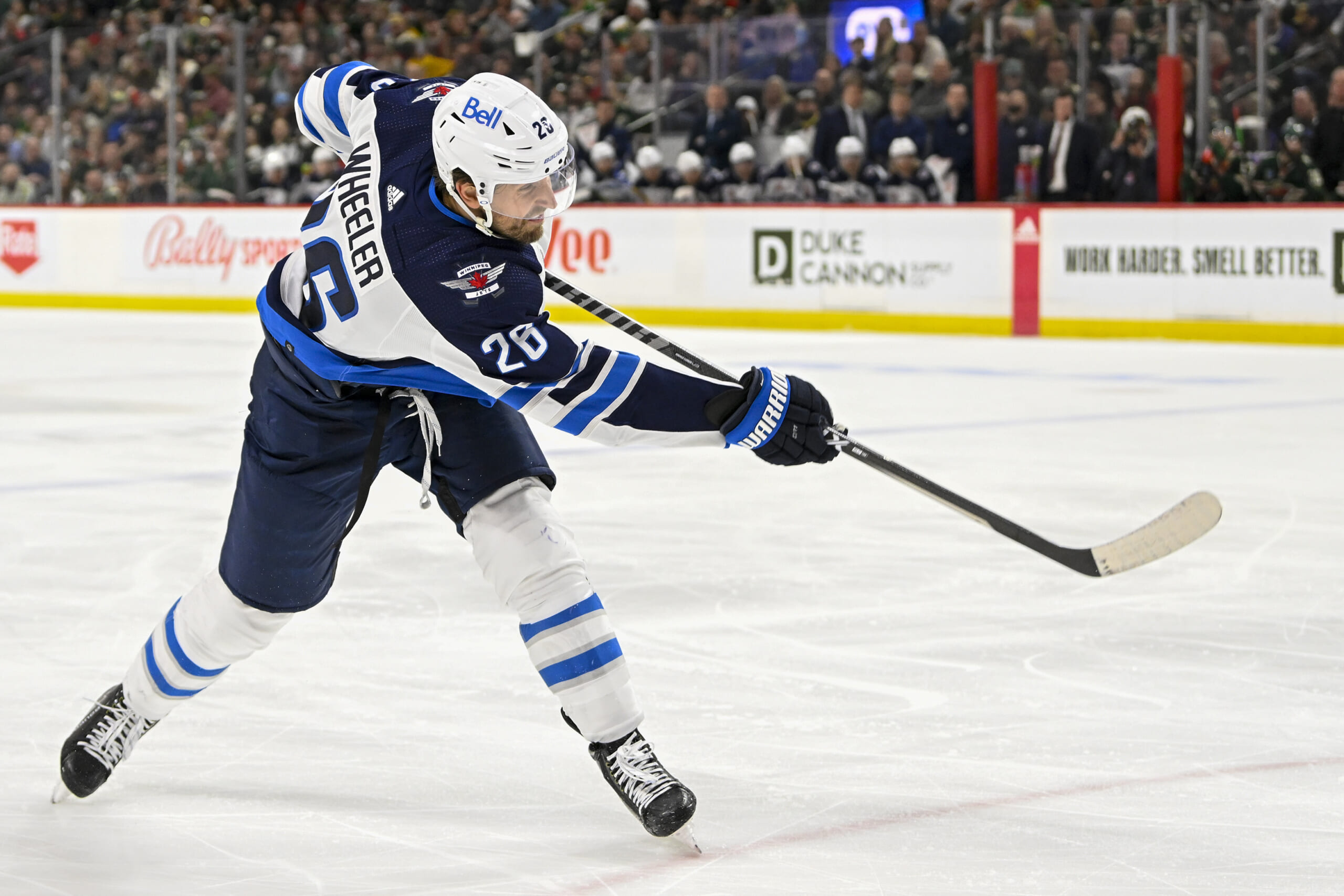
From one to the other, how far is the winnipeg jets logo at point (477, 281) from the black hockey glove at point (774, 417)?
34cm

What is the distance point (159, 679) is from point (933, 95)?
34.8 feet

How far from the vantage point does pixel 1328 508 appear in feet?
18.8

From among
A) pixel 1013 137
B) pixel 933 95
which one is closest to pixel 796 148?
pixel 933 95

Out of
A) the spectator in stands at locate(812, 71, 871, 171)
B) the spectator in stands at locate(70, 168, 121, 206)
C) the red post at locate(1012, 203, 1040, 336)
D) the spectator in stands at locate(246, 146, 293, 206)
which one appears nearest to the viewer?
the red post at locate(1012, 203, 1040, 336)

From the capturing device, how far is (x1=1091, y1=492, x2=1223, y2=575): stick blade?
3.31m

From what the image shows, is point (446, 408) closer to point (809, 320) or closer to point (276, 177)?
point (809, 320)

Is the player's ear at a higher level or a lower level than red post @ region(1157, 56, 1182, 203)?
higher

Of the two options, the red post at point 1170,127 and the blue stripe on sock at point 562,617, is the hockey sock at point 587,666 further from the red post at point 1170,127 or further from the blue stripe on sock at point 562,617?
the red post at point 1170,127

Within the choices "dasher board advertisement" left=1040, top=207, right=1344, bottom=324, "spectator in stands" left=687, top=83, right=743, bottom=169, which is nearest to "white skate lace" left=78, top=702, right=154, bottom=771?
"dasher board advertisement" left=1040, top=207, right=1344, bottom=324

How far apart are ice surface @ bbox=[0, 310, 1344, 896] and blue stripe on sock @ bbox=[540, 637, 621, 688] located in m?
0.23

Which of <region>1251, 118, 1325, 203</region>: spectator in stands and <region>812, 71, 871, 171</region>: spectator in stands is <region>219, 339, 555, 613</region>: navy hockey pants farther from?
<region>812, 71, 871, 171</region>: spectator in stands

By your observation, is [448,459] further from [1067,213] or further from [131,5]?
[131,5]

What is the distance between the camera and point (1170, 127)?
1195 centimetres

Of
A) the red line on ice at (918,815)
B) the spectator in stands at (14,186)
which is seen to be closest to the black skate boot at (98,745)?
the red line on ice at (918,815)
